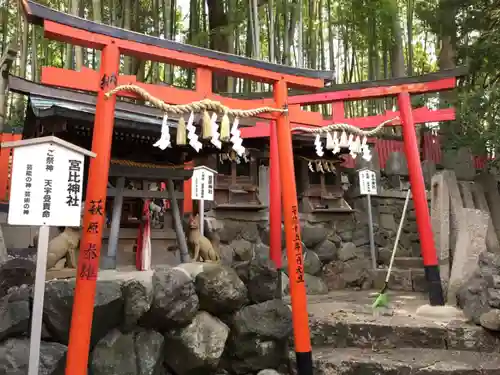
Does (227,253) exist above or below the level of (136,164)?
below

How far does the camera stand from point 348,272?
11492 mm

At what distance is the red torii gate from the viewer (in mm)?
3980

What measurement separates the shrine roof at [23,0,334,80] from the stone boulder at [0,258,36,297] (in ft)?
8.97

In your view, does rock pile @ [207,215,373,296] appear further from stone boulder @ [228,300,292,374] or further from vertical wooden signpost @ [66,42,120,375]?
vertical wooden signpost @ [66,42,120,375]

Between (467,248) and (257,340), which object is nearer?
(257,340)

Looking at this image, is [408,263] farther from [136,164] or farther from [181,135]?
[181,135]

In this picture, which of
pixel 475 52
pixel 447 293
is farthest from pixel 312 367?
pixel 475 52

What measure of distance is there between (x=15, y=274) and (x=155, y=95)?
8.82 feet

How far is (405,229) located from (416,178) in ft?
19.4

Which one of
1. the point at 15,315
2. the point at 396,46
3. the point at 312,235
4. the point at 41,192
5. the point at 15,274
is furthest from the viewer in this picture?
the point at 396,46

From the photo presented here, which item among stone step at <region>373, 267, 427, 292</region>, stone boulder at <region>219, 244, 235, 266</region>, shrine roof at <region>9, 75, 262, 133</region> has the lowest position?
stone step at <region>373, 267, 427, 292</region>

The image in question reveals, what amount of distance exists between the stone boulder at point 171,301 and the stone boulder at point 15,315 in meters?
1.33

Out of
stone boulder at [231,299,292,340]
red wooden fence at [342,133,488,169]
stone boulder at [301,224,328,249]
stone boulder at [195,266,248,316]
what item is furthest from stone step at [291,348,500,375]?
red wooden fence at [342,133,488,169]

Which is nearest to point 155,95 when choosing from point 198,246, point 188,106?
point 188,106
